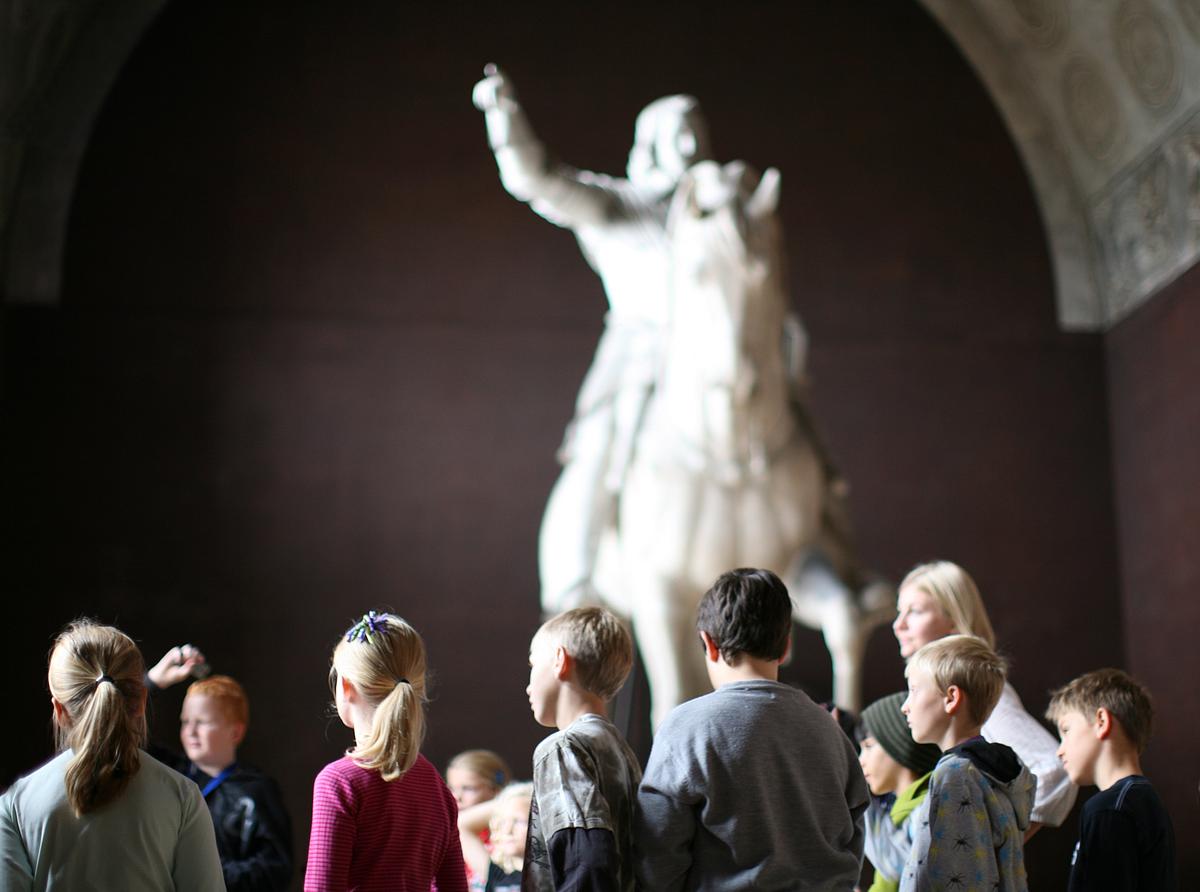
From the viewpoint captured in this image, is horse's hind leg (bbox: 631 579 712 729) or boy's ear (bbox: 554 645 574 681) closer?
boy's ear (bbox: 554 645 574 681)

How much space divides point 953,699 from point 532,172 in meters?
3.60

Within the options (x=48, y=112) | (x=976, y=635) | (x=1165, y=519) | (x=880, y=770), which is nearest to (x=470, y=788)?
(x=880, y=770)

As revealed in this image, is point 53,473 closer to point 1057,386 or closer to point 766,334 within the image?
point 766,334

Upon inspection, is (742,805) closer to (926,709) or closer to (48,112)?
(926,709)

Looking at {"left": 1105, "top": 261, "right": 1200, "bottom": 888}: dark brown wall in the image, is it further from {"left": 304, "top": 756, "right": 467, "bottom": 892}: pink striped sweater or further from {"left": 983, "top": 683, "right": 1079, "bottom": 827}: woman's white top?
{"left": 304, "top": 756, "right": 467, "bottom": 892}: pink striped sweater

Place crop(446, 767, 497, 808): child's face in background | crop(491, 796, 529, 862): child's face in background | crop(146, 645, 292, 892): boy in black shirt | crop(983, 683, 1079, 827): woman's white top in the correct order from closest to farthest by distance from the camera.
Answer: crop(983, 683, 1079, 827): woman's white top, crop(146, 645, 292, 892): boy in black shirt, crop(491, 796, 529, 862): child's face in background, crop(446, 767, 497, 808): child's face in background

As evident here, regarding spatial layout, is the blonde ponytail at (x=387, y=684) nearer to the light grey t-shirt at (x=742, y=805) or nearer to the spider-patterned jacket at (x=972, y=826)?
the light grey t-shirt at (x=742, y=805)

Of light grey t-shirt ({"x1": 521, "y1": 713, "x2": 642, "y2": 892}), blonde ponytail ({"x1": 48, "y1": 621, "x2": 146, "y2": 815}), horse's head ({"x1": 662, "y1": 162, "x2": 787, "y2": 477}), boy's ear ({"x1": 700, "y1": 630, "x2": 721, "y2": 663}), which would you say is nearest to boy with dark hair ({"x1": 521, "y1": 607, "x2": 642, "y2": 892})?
light grey t-shirt ({"x1": 521, "y1": 713, "x2": 642, "y2": 892})

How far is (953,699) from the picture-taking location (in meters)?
2.78

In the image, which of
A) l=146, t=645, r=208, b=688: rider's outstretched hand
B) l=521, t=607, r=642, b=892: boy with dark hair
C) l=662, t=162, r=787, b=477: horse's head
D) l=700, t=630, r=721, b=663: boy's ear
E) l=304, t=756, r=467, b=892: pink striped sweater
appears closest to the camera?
l=521, t=607, r=642, b=892: boy with dark hair

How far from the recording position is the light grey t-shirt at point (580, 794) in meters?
2.43

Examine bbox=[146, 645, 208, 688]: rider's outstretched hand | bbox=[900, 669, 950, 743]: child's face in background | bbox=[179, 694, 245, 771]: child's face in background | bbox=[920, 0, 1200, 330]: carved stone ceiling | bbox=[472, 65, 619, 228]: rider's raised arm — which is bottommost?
bbox=[900, 669, 950, 743]: child's face in background

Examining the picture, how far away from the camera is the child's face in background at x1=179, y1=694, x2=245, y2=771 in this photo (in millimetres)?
3604

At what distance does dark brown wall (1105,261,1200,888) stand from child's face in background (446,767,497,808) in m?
4.25
